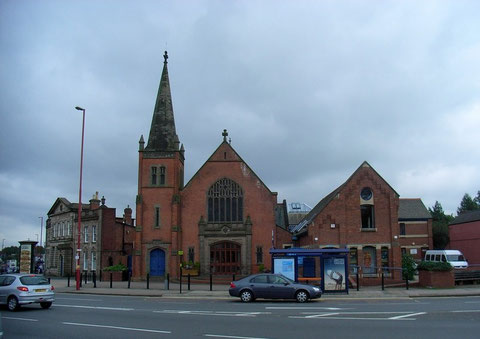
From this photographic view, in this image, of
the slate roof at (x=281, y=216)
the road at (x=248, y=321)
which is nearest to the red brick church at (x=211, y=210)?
the slate roof at (x=281, y=216)

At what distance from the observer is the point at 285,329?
12.9 meters

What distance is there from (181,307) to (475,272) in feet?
66.9

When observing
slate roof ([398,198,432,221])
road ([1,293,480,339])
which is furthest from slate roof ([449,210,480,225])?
road ([1,293,480,339])

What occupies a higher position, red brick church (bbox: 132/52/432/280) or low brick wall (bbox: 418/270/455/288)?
red brick church (bbox: 132/52/432/280)

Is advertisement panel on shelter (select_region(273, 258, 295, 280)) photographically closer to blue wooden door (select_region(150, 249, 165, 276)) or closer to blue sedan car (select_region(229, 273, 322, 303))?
blue sedan car (select_region(229, 273, 322, 303))

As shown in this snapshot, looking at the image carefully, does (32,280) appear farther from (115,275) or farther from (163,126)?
(163,126)

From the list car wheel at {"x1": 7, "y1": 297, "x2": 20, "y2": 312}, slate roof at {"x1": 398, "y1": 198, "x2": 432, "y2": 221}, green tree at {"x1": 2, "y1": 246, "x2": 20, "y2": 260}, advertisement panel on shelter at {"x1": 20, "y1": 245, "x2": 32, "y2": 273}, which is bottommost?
green tree at {"x1": 2, "y1": 246, "x2": 20, "y2": 260}

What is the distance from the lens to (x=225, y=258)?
40781 mm

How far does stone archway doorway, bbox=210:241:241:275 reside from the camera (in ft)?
133

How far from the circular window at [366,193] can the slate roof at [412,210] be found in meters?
18.0

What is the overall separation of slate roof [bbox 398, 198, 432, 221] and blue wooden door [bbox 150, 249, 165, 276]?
28.1 meters

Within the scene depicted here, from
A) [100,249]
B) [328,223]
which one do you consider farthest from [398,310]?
[100,249]

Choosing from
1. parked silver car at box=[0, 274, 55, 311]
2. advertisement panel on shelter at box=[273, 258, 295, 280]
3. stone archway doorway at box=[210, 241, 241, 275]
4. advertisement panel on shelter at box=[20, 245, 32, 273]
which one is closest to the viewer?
parked silver car at box=[0, 274, 55, 311]

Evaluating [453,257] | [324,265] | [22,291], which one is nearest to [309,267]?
[324,265]
